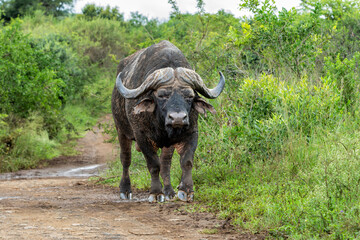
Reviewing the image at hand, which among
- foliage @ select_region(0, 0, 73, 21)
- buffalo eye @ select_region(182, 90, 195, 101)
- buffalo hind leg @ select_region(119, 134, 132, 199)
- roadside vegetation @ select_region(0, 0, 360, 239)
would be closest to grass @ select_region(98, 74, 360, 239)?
roadside vegetation @ select_region(0, 0, 360, 239)

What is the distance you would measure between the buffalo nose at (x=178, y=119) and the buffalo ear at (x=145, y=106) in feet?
2.25

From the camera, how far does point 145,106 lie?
7020 millimetres

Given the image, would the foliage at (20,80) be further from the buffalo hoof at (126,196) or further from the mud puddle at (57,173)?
the buffalo hoof at (126,196)

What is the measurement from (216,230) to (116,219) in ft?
4.36

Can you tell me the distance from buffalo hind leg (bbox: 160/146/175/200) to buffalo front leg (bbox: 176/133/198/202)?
0.39 meters

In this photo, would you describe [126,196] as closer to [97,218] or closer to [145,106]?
[145,106]

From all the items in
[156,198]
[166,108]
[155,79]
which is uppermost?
[155,79]

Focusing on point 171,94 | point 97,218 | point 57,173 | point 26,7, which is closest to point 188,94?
point 171,94

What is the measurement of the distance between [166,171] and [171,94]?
5.17 ft

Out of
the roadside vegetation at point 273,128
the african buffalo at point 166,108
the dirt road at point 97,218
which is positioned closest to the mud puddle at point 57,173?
the roadside vegetation at point 273,128

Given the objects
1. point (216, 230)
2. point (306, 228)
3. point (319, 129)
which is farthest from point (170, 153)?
point (306, 228)

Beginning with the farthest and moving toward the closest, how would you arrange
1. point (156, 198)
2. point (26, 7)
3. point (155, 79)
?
point (26, 7) < point (156, 198) < point (155, 79)

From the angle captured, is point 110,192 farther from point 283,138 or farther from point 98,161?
point 98,161

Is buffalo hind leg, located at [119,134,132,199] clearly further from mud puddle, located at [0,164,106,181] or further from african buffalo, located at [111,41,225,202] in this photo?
mud puddle, located at [0,164,106,181]
